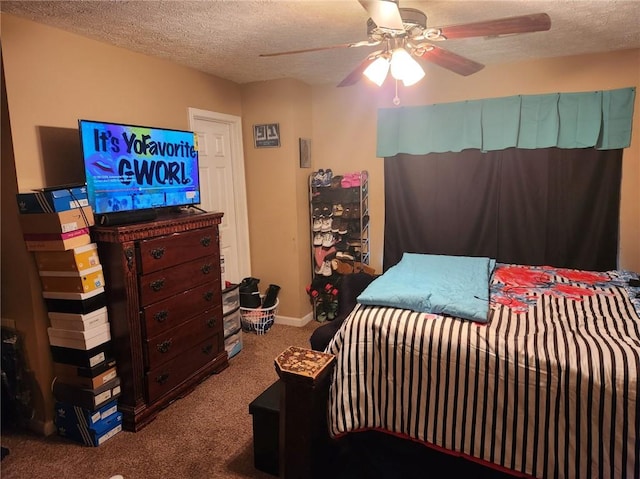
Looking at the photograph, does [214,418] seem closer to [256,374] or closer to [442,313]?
[256,374]

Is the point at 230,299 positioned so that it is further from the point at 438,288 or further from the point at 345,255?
the point at 438,288

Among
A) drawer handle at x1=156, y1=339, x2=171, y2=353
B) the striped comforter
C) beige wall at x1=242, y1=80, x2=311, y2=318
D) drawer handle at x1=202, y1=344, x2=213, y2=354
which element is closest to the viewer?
the striped comforter

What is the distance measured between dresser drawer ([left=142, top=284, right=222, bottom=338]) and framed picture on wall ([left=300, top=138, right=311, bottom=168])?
152 cm

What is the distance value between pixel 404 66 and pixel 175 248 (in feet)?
5.75

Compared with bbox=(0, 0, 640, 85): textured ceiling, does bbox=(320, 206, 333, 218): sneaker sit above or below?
below

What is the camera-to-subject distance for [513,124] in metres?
3.37

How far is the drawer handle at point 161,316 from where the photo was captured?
2.56 metres

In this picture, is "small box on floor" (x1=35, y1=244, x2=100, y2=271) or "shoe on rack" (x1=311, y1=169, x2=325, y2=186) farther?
"shoe on rack" (x1=311, y1=169, x2=325, y2=186)

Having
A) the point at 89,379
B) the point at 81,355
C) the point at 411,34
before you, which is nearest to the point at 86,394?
the point at 89,379

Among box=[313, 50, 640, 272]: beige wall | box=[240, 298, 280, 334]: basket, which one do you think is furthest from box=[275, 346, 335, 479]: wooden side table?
box=[313, 50, 640, 272]: beige wall

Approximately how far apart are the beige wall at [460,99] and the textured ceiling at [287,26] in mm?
133

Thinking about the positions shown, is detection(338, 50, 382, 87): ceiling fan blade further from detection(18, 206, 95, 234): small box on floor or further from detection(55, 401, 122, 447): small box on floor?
detection(55, 401, 122, 447): small box on floor

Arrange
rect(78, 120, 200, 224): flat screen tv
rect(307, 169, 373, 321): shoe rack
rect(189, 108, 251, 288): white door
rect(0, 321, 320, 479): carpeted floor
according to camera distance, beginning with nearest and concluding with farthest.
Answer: rect(0, 321, 320, 479): carpeted floor < rect(78, 120, 200, 224): flat screen tv < rect(189, 108, 251, 288): white door < rect(307, 169, 373, 321): shoe rack

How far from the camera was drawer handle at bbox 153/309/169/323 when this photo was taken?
2561 mm
